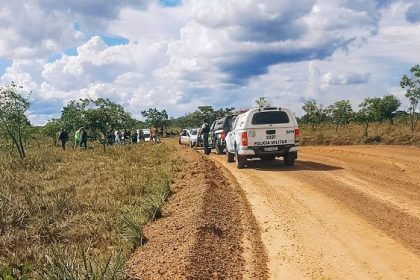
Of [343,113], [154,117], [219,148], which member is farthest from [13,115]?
[154,117]

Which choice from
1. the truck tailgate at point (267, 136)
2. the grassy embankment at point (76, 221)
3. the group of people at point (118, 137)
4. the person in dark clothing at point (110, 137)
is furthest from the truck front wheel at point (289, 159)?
the person in dark clothing at point (110, 137)

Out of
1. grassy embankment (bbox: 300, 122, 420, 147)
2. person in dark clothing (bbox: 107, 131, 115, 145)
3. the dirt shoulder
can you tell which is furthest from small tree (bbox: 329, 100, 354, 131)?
the dirt shoulder

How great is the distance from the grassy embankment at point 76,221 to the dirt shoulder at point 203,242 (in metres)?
0.35

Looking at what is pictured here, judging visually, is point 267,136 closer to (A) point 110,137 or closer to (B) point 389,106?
(A) point 110,137

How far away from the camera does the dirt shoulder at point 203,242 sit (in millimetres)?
5414

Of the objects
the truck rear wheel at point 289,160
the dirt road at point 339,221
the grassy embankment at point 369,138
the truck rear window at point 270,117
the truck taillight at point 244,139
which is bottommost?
the dirt road at point 339,221

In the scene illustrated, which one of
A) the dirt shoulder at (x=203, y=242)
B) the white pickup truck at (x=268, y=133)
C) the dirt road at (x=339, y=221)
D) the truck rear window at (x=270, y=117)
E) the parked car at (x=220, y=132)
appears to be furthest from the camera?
the parked car at (x=220, y=132)

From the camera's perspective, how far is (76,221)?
963 centimetres

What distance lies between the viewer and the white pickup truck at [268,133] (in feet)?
50.1

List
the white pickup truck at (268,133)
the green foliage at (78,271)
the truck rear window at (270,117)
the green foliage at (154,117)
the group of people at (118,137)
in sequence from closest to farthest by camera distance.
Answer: the green foliage at (78,271)
the white pickup truck at (268,133)
the truck rear window at (270,117)
the group of people at (118,137)
the green foliage at (154,117)

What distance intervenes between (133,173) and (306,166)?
5840mm

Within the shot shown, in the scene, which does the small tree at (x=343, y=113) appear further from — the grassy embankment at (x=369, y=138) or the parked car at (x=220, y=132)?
the parked car at (x=220, y=132)

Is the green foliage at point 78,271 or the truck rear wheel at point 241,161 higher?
the truck rear wheel at point 241,161

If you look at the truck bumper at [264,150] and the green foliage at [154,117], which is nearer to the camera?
the truck bumper at [264,150]
